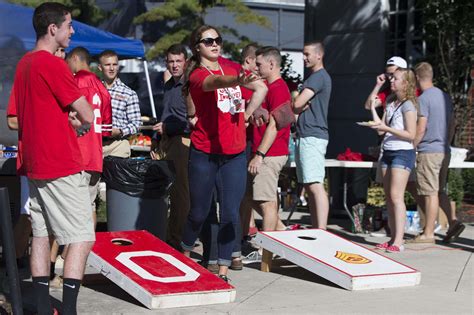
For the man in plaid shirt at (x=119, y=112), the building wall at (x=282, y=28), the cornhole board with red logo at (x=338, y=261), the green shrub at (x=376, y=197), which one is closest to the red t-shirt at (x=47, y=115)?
the cornhole board with red logo at (x=338, y=261)

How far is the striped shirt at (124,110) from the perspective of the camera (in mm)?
8438

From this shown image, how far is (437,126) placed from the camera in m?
10.1

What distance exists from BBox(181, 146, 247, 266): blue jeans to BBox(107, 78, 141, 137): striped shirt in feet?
4.32

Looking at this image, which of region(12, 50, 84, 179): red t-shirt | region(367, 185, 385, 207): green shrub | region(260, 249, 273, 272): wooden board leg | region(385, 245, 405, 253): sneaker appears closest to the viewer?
region(12, 50, 84, 179): red t-shirt

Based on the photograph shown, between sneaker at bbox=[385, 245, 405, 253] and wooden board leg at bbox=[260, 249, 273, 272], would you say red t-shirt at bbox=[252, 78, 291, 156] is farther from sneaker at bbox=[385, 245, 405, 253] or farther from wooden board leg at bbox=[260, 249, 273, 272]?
sneaker at bbox=[385, 245, 405, 253]

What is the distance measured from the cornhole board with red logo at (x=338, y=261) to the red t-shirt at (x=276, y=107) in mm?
946

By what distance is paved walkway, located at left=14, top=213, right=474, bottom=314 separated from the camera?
642 centimetres

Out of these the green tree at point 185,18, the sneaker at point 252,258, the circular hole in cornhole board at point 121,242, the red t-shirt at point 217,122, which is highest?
the green tree at point 185,18

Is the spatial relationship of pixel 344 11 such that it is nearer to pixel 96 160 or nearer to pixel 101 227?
pixel 101 227

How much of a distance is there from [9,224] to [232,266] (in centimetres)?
301

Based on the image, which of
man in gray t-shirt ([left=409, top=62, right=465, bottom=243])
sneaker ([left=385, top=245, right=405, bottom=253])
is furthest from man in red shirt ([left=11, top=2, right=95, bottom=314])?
man in gray t-shirt ([left=409, top=62, right=465, bottom=243])

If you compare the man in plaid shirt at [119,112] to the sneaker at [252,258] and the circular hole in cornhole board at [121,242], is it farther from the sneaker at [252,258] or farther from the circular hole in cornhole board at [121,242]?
the sneaker at [252,258]

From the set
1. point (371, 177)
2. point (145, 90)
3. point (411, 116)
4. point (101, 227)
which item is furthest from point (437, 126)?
point (145, 90)

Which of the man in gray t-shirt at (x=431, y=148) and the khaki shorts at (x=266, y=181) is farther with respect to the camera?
the man in gray t-shirt at (x=431, y=148)
